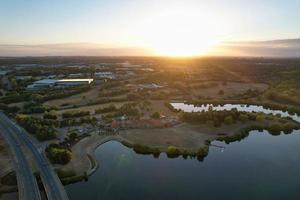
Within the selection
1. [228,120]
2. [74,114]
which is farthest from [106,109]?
[228,120]

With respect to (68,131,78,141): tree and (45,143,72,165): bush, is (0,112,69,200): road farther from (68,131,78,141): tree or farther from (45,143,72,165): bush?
(68,131,78,141): tree

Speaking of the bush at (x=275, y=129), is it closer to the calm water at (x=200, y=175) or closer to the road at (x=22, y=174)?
the calm water at (x=200, y=175)

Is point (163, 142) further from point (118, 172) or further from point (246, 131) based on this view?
point (246, 131)

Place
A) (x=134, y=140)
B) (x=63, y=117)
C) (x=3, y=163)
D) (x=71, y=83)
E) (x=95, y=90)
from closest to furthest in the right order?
(x=3, y=163) < (x=134, y=140) < (x=63, y=117) < (x=95, y=90) < (x=71, y=83)

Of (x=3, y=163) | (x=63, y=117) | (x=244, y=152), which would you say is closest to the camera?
(x=3, y=163)

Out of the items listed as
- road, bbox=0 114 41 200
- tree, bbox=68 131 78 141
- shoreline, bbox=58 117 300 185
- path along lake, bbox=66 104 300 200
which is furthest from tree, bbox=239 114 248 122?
road, bbox=0 114 41 200

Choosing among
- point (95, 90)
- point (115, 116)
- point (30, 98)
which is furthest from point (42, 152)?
point (95, 90)

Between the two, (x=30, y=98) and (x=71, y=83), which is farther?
(x=71, y=83)
